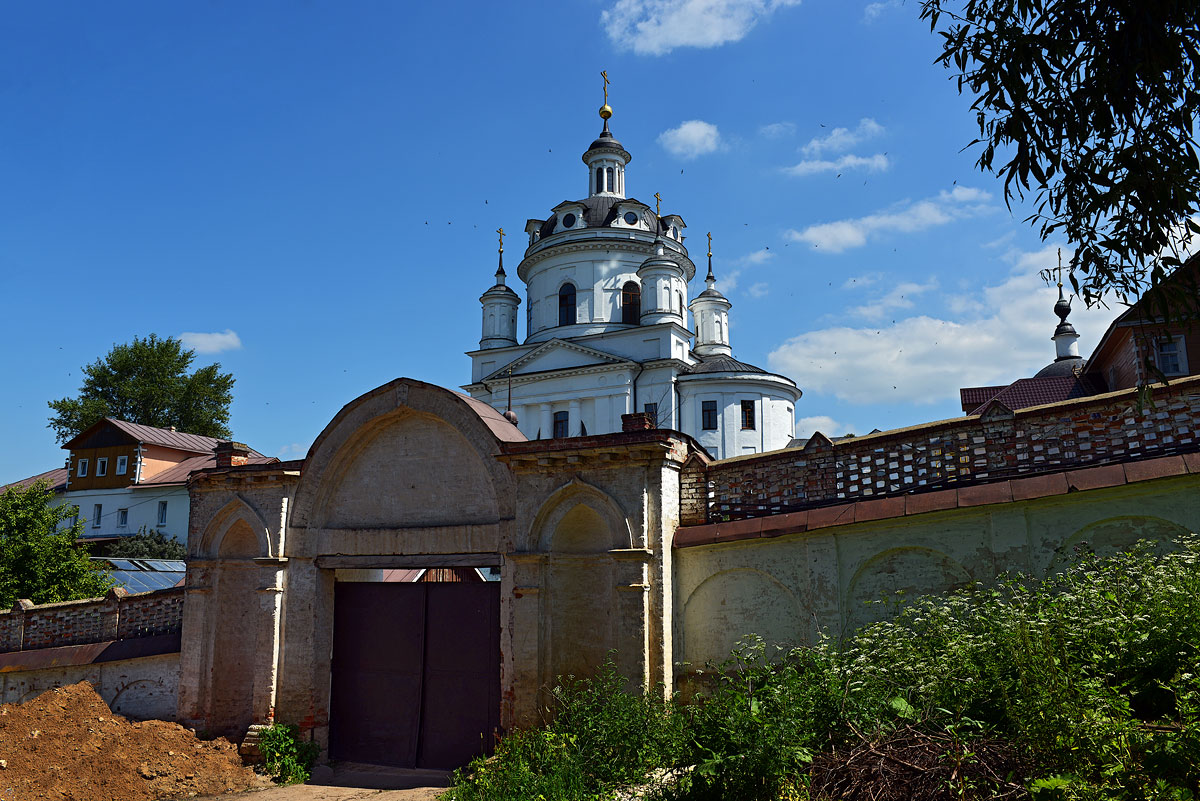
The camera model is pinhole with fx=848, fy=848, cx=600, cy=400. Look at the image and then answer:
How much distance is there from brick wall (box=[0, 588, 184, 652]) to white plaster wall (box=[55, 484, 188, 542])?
2618cm

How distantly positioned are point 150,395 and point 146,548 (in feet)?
53.4

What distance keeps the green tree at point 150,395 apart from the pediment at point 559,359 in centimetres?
2162

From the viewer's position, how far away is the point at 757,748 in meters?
5.82

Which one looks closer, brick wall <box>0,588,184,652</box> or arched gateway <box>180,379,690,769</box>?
arched gateway <box>180,379,690,769</box>

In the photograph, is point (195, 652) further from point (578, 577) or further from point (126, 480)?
point (126, 480)

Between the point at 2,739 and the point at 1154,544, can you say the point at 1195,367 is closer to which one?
the point at 1154,544

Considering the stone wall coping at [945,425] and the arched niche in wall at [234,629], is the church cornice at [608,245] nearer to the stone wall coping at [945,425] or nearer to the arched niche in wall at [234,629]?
the arched niche in wall at [234,629]

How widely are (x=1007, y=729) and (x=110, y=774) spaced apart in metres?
10.2

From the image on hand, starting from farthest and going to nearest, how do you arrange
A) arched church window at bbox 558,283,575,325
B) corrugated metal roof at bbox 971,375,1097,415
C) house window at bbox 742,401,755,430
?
arched church window at bbox 558,283,575,325 → house window at bbox 742,401,755,430 → corrugated metal roof at bbox 971,375,1097,415

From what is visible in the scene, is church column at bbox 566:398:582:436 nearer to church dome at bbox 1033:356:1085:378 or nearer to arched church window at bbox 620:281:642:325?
arched church window at bbox 620:281:642:325

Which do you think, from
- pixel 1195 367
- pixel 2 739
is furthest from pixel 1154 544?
pixel 1195 367

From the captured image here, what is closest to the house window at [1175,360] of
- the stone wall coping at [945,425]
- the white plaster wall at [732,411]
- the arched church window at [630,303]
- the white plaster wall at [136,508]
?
the stone wall coping at [945,425]

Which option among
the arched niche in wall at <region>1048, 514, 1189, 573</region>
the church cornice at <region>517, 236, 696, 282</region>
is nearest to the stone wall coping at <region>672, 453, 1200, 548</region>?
the arched niche in wall at <region>1048, 514, 1189, 573</region>

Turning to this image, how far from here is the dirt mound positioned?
33.5 ft
